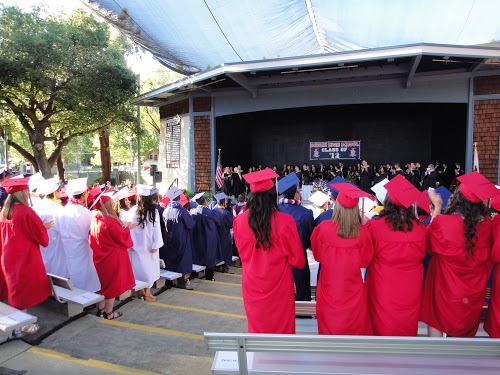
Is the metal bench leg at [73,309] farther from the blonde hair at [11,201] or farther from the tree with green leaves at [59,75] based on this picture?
the tree with green leaves at [59,75]

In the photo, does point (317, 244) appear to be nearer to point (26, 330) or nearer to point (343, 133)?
point (26, 330)

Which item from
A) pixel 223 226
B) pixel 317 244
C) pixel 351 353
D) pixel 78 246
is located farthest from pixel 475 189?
pixel 223 226

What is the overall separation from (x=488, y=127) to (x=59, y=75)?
1531 cm

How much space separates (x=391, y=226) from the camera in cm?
275

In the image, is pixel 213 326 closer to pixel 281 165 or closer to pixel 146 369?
pixel 146 369

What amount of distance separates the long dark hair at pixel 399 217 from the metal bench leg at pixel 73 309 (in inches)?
131

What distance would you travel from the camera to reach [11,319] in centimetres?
326

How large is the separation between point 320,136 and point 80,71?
11.0m

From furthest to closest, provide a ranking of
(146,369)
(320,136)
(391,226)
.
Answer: (320,136), (146,369), (391,226)

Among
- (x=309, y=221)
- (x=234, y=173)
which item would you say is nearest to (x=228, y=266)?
(x=309, y=221)

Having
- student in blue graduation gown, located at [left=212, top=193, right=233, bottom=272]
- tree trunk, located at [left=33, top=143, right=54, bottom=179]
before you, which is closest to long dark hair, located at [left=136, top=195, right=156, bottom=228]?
student in blue graduation gown, located at [left=212, top=193, right=233, bottom=272]

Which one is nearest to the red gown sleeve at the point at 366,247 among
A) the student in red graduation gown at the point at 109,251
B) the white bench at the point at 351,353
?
the white bench at the point at 351,353

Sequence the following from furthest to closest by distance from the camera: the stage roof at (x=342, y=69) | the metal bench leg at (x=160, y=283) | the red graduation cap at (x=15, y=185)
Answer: the stage roof at (x=342, y=69), the metal bench leg at (x=160, y=283), the red graduation cap at (x=15, y=185)

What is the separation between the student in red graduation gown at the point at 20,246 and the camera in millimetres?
3814
